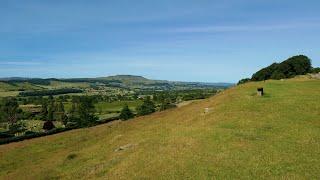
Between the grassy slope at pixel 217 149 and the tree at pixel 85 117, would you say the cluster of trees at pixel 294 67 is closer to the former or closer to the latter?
the tree at pixel 85 117

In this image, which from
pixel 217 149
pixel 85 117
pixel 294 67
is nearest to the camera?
pixel 217 149

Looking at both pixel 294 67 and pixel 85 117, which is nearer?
pixel 294 67

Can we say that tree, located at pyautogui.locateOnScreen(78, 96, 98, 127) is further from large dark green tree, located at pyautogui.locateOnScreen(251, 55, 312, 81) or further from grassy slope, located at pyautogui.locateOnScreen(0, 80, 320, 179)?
grassy slope, located at pyautogui.locateOnScreen(0, 80, 320, 179)

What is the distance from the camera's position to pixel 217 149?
126ft

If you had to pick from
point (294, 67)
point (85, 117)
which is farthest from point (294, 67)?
point (85, 117)

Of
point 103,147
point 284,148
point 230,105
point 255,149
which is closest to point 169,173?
point 255,149

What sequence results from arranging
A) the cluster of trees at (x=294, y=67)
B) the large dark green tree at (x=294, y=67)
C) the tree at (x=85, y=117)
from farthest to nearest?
the large dark green tree at (x=294, y=67), the cluster of trees at (x=294, y=67), the tree at (x=85, y=117)

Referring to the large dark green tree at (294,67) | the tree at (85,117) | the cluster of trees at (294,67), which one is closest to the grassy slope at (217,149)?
the tree at (85,117)

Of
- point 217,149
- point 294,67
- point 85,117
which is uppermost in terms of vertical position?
point 294,67

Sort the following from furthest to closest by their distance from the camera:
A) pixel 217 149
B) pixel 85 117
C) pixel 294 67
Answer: pixel 85 117
pixel 294 67
pixel 217 149

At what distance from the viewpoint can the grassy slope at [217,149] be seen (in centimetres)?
3300

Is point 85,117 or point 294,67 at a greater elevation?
point 294,67

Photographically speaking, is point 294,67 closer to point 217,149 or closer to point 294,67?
point 294,67

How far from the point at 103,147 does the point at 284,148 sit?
1020 inches
